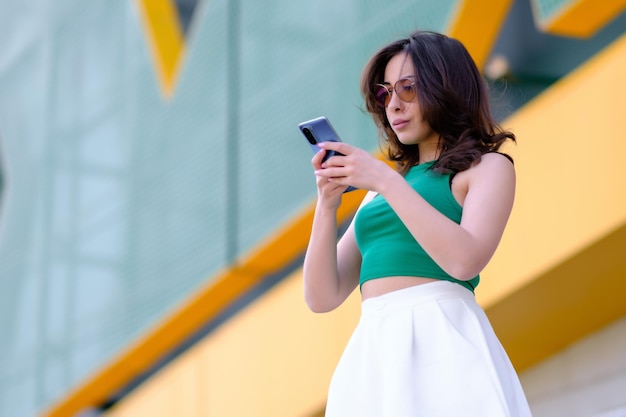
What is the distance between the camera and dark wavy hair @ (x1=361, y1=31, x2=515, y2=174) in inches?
83.3

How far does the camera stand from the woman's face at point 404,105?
7.00 ft

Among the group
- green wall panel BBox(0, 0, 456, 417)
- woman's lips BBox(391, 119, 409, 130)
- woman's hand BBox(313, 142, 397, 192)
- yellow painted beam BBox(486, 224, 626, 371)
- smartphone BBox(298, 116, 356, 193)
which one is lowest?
yellow painted beam BBox(486, 224, 626, 371)

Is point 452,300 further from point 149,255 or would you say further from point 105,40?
point 105,40

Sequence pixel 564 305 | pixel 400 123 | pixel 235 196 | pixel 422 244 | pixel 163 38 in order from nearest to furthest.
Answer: pixel 422 244 < pixel 400 123 < pixel 564 305 < pixel 235 196 < pixel 163 38

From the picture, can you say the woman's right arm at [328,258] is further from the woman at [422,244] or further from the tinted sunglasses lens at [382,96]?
the tinted sunglasses lens at [382,96]

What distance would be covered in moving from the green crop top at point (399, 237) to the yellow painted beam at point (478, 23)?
2.07 meters

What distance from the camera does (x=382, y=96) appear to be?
2.20 m

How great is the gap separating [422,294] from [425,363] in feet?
0.43

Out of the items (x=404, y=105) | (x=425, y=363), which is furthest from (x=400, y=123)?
(x=425, y=363)

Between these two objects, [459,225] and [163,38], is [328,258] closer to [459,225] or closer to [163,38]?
[459,225]

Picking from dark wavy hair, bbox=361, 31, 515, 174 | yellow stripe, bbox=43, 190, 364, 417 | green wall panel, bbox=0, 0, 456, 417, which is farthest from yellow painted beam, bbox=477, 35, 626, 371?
dark wavy hair, bbox=361, 31, 515, 174

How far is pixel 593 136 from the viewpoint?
12.1 feet

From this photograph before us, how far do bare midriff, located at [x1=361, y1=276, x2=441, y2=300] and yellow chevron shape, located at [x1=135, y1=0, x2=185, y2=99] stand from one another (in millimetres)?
4200

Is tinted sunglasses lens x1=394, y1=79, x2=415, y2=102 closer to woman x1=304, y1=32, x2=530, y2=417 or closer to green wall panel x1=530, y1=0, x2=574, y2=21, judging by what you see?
woman x1=304, y1=32, x2=530, y2=417
